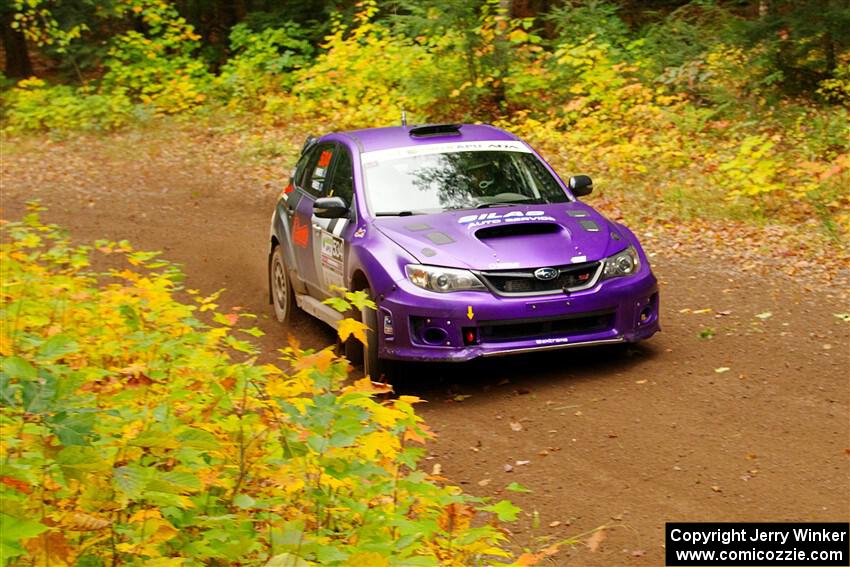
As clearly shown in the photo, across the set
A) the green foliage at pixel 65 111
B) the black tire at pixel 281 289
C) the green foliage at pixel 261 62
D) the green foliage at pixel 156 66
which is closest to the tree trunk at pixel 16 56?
the green foliage at pixel 156 66

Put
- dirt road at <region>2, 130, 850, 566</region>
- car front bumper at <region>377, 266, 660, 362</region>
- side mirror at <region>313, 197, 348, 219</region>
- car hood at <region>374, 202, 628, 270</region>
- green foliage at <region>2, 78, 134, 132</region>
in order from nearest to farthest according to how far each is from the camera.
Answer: dirt road at <region>2, 130, 850, 566</region> < car front bumper at <region>377, 266, 660, 362</region> < car hood at <region>374, 202, 628, 270</region> < side mirror at <region>313, 197, 348, 219</region> < green foliage at <region>2, 78, 134, 132</region>

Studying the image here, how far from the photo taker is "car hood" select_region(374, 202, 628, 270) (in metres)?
7.86

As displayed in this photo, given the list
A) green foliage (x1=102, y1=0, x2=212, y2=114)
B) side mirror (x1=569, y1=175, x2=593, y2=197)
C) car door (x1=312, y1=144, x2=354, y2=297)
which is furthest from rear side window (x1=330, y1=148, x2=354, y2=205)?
green foliage (x1=102, y1=0, x2=212, y2=114)

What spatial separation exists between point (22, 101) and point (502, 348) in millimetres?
18909

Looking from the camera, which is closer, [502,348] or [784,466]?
[784,466]

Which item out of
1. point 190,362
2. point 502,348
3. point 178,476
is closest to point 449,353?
point 502,348

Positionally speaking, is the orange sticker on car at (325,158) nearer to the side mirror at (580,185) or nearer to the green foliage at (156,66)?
the side mirror at (580,185)

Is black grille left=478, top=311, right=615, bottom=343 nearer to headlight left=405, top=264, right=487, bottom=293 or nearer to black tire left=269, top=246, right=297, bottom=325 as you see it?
headlight left=405, top=264, right=487, bottom=293

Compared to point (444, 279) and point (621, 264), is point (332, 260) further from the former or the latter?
point (621, 264)

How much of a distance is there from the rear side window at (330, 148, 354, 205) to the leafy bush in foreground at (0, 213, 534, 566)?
3.49m

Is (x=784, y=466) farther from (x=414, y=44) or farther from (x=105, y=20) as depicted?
(x=105, y=20)

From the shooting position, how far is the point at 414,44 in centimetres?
2250

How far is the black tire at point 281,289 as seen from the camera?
10.4 m

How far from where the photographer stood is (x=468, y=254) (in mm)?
7887
